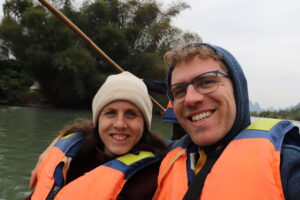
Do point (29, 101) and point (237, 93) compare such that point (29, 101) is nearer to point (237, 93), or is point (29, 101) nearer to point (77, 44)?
point (77, 44)

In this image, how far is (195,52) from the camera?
4.00 ft

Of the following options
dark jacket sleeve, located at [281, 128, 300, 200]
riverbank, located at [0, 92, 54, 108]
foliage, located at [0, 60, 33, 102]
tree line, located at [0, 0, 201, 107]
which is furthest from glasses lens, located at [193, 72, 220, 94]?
foliage, located at [0, 60, 33, 102]

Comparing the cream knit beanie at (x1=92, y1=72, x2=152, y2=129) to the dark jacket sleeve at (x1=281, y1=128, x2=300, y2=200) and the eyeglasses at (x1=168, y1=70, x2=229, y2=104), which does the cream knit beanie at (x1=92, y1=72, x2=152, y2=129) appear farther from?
the dark jacket sleeve at (x1=281, y1=128, x2=300, y2=200)

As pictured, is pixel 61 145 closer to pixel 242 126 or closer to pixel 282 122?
pixel 242 126

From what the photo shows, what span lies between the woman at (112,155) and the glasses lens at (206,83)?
56 cm

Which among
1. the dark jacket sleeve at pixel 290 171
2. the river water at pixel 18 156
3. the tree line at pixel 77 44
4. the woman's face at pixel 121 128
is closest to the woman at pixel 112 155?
the woman's face at pixel 121 128

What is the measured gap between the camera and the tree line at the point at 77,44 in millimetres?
16312

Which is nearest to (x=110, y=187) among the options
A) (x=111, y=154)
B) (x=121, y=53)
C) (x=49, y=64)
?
(x=111, y=154)

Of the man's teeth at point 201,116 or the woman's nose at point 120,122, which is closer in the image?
the man's teeth at point 201,116

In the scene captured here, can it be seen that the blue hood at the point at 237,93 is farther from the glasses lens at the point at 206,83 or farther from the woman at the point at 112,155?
the woman at the point at 112,155

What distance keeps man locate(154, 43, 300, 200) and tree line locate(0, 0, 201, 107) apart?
49.5 feet

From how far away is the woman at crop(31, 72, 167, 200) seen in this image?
4.78 feet

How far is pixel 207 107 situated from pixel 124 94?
2.08 ft

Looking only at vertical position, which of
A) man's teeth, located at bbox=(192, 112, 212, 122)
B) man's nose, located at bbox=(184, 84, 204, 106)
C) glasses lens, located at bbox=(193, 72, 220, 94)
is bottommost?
man's teeth, located at bbox=(192, 112, 212, 122)
